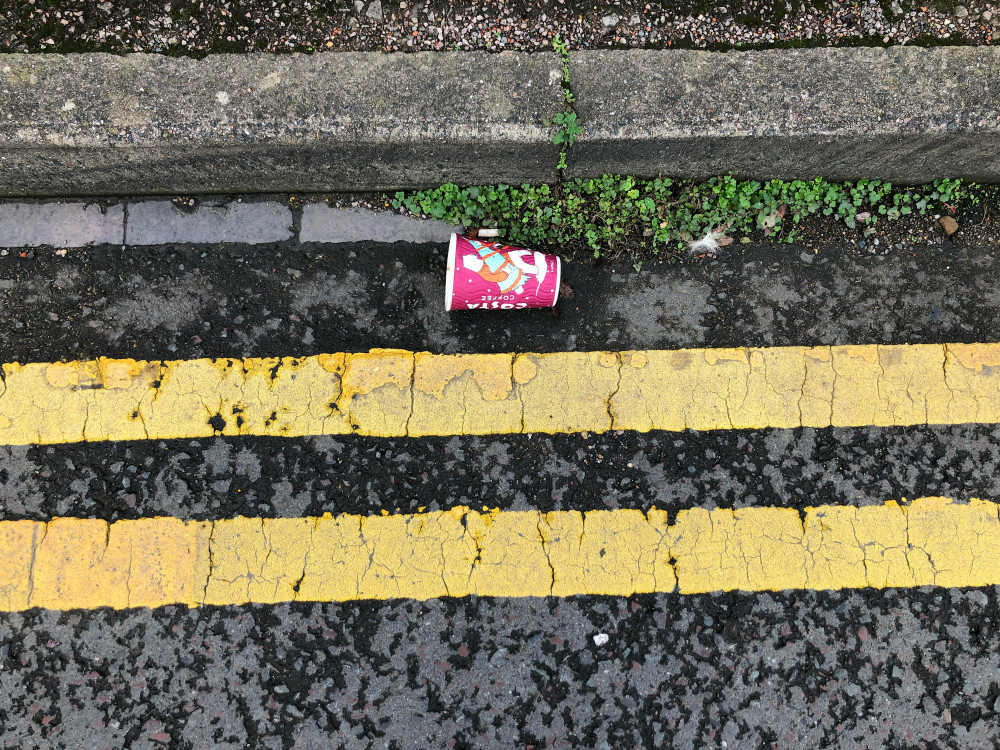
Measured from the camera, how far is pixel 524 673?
2361mm

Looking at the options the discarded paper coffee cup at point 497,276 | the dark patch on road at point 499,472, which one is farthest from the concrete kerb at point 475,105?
the dark patch on road at point 499,472

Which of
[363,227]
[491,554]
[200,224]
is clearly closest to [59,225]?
[200,224]

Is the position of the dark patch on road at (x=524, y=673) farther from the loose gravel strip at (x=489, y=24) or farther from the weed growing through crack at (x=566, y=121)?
the loose gravel strip at (x=489, y=24)

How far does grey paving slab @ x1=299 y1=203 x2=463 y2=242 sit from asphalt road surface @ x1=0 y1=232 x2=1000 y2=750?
2.6 inches

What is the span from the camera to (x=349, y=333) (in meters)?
2.49

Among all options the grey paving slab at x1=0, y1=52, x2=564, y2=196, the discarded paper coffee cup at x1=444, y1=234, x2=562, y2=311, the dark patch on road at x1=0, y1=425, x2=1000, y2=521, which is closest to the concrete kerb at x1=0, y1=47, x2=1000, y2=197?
the grey paving slab at x1=0, y1=52, x2=564, y2=196

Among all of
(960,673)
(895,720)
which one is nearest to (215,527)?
(895,720)

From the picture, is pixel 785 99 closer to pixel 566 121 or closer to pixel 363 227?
pixel 566 121

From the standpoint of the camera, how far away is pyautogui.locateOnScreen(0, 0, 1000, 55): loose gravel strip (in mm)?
2240

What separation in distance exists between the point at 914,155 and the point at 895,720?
82.9 inches

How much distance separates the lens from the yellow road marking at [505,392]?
2.43 meters

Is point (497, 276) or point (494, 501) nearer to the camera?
point (497, 276)

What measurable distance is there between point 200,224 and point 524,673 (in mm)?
2166

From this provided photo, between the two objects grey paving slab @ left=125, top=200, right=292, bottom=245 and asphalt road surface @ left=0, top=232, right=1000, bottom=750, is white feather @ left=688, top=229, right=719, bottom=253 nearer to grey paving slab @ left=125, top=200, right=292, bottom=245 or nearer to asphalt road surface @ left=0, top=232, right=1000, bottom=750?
asphalt road surface @ left=0, top=232, right=1000, bottom=750
